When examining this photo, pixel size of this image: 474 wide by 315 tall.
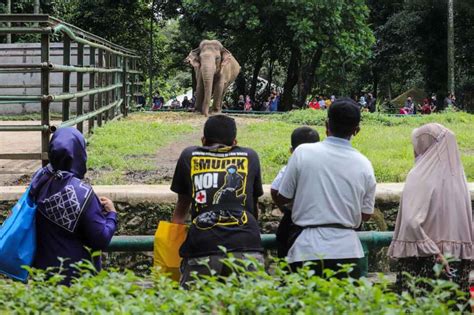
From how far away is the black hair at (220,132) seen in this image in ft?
14.7

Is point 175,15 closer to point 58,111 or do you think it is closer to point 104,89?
point 58,111

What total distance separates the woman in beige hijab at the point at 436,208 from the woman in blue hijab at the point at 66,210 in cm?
166

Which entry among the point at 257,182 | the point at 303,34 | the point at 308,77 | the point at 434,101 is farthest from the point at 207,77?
the point at 434,101

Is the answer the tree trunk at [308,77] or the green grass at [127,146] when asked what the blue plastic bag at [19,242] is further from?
the tree trunk at [308,77]

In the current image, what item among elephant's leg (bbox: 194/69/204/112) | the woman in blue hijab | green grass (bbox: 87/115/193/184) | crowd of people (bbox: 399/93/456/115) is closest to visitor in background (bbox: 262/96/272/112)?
crowd of people (bbox: 399/93/456/115)

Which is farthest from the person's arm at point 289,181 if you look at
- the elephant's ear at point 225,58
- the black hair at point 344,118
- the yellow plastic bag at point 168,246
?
the elephant's ear at point 225,58

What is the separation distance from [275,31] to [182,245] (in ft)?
84.9

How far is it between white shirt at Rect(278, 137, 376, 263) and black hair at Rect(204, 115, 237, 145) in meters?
0.37

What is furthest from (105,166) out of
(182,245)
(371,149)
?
(182,245)

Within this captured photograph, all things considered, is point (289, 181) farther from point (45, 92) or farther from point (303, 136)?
point (45, 92)

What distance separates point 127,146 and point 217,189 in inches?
257

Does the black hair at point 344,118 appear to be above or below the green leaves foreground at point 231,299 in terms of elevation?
above

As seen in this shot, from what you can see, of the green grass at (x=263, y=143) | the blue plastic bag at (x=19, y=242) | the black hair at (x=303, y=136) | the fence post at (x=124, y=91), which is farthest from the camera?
the fence post at (x=124, y=91)

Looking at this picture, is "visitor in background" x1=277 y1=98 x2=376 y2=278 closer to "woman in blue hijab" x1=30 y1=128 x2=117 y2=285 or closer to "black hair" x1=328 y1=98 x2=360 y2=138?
"black hair" x1=328 y1=98 x2=360 y2=138
